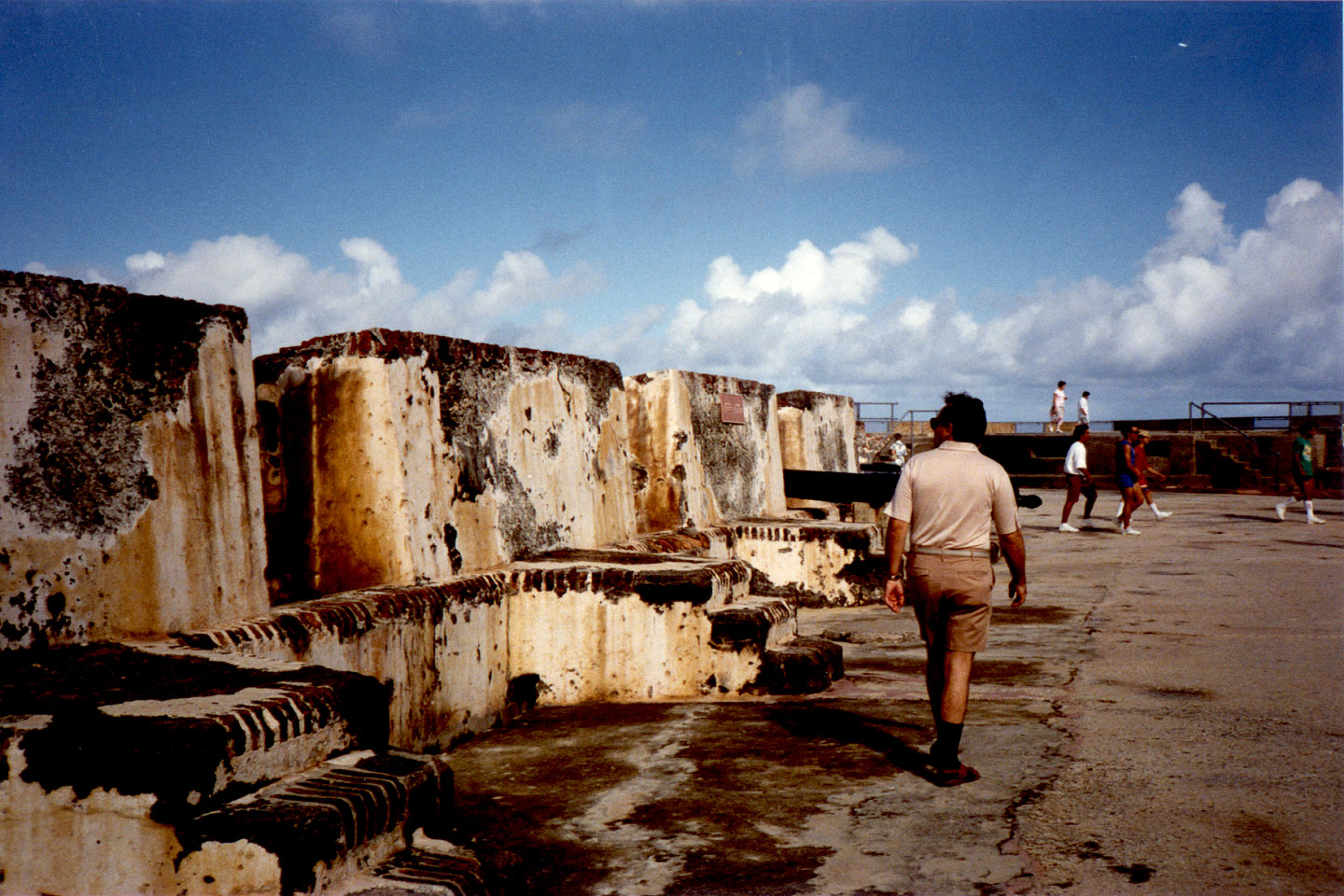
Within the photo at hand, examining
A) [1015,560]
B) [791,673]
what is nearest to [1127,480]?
[791,673]

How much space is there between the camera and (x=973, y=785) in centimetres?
328

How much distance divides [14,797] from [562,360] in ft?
11.5

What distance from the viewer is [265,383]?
151 inches

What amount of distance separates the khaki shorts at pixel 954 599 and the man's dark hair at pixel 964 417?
45 cm

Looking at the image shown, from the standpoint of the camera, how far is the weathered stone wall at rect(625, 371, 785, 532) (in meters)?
6.75

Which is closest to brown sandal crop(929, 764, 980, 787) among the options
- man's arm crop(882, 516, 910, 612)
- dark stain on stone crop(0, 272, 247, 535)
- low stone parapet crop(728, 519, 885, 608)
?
man's arm crop(882, 516, 910, 612)

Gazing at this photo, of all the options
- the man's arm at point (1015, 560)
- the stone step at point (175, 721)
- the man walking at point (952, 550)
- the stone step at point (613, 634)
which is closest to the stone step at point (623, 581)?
the stone step at point (613, 634)

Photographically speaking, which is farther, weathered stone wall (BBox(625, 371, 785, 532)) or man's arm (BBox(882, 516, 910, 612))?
weathered stone wall (BBox(625, 371, 785, 532))

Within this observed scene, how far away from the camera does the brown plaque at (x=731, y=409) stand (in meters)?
7.72

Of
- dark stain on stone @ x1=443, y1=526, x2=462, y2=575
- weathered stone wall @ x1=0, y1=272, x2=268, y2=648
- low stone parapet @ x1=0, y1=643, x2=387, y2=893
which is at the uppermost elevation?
weathered stone wall @ x1=0, y1=272, x2=268, y2=648

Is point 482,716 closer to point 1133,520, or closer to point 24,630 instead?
point 24,630

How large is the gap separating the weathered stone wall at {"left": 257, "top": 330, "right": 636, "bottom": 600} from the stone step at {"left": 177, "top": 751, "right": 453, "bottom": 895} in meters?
1.53

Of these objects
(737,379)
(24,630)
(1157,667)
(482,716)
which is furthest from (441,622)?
(737,379)

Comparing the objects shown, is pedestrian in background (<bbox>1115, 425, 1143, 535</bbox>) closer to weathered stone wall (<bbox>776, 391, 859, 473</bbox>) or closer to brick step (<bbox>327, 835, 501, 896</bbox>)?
weathered stone wall (<bbox>776, 391, 859, 473</bbox>)
